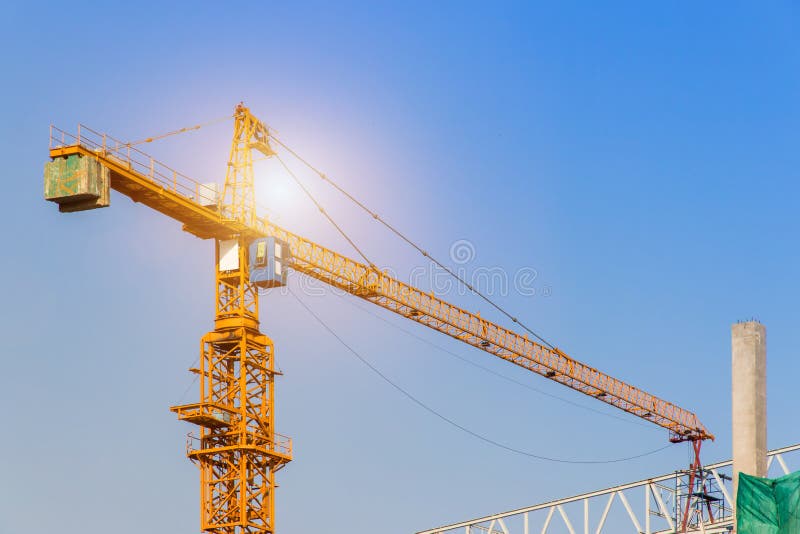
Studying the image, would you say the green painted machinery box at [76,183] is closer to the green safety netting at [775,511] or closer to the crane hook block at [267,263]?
the crane hook block at [267,263]

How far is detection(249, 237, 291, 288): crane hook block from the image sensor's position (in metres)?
99.5

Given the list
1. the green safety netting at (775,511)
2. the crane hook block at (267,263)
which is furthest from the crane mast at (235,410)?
the green safety netting at (775,511)

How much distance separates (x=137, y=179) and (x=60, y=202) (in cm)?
586

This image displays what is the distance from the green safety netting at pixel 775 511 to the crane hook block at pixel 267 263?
6598cm

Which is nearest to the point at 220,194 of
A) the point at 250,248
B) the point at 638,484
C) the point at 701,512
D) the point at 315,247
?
the point at 250,248

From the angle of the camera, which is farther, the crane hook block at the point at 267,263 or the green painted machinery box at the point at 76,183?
the crane hook block at the point at 267,263

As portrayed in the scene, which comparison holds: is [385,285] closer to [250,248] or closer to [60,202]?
[250,248]

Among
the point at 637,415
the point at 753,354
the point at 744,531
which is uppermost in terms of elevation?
the point at 637,415

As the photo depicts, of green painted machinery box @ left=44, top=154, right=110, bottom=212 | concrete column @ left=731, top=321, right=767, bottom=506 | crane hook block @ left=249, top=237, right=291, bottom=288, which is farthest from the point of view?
crane hook block @ left=249, top=237, right=291, bottom=288

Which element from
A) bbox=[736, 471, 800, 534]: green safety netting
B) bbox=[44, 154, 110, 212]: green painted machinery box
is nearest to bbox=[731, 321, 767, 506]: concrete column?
bbox=[736, 471, 800, 534]: green safety netting

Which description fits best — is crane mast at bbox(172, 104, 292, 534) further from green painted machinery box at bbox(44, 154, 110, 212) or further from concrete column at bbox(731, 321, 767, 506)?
concrete column at bbox(731, 321, 767, 506)

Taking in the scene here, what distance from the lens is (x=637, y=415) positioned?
5989 inches

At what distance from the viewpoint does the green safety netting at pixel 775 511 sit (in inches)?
1394

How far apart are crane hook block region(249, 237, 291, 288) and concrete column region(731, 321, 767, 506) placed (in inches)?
2795
